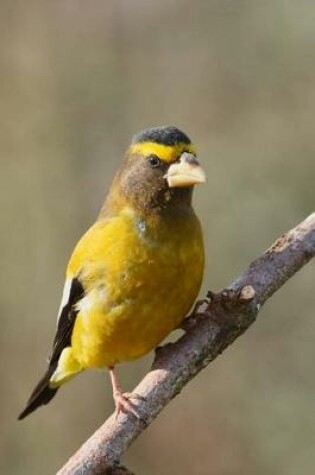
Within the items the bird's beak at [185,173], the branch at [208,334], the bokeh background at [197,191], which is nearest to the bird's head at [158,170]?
the bird's beak at [185,173]

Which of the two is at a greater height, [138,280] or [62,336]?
[138,280]

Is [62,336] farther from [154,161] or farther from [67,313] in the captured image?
[154,161]

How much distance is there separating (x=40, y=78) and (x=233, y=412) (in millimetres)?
3500

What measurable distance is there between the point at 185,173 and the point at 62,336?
127 cm

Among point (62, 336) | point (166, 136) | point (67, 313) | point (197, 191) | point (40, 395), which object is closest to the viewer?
point (166, 136)

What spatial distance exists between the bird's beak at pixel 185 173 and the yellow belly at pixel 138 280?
20 centimetres

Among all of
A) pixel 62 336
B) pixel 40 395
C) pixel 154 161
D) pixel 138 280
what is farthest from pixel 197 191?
pixel 138 280

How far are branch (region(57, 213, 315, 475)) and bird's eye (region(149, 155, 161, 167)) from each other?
0.63 m

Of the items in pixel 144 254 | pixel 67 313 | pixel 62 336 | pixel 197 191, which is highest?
pixel 197 191

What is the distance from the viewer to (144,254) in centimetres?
459

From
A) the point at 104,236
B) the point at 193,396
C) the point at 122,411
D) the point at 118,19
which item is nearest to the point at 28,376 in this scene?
the point at 193,396

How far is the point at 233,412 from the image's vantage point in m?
9.18

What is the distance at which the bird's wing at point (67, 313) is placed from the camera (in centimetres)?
501

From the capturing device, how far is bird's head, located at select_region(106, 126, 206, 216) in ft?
14.8
